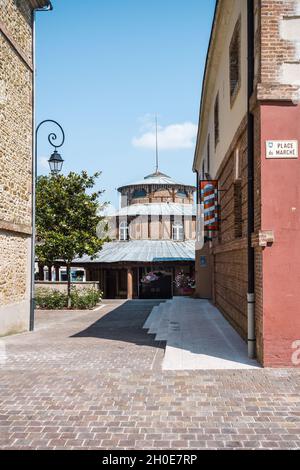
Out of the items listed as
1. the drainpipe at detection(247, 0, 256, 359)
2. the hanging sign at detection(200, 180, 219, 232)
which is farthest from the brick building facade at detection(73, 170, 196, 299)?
the drainpipe at detection(247, 0, 256, 359)

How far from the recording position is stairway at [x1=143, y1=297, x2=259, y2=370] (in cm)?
809

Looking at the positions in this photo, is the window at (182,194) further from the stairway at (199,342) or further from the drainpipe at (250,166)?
the drainpipe at (250,166)

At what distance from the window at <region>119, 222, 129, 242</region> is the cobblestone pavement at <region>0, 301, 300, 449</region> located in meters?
28.3

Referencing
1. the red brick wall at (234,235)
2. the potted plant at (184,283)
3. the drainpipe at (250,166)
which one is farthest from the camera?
the potted plant at (184,283)

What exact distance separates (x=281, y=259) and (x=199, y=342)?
342 centimetres

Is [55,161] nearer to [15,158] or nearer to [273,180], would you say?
[15,158]

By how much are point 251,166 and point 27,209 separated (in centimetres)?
780

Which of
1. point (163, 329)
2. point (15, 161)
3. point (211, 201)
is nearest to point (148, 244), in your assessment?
point (211, 201)

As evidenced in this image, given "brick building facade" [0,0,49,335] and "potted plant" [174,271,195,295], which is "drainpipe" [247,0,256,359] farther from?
"potted plant" [174,271,195,295]

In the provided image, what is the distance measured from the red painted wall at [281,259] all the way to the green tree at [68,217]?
1527 cm

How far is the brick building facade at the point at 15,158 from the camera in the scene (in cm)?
1176

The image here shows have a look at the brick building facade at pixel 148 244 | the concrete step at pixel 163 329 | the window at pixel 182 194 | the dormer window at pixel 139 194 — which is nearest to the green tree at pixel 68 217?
the brick building facade at pixel 148 244
